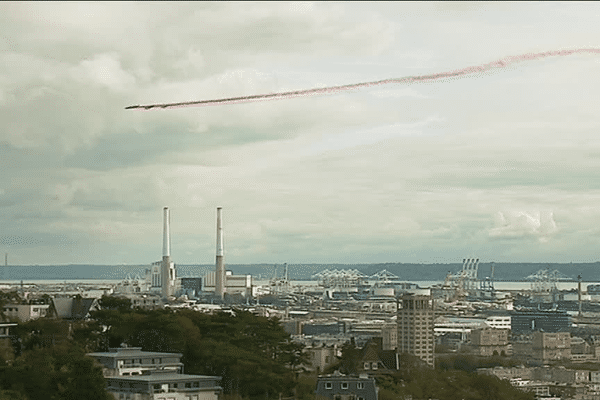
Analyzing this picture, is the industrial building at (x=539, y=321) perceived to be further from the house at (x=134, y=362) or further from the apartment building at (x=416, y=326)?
the house at (x=134, y=362)

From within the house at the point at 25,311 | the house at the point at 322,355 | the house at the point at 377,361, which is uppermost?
the house at the point at 25,311

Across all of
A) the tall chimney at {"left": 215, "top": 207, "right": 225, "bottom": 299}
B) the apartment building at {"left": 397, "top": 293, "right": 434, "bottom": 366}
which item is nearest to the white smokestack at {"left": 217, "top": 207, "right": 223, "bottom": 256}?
the tall chimney at {"left": 215, "top": 207, "right": 225, "bottom": 299}

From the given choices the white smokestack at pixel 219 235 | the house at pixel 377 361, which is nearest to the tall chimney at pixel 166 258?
the white smokestack at pixel 219 235

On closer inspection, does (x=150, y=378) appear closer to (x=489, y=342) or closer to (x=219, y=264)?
(x=489, y=342)

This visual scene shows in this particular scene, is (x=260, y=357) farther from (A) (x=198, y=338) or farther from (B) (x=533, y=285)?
(B) (x=533, y=285)

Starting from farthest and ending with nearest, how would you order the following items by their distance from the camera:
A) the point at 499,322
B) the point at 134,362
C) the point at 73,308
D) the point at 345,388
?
the point at 499,322
the point at 73,308
the point at 345,388
the point at 134,362

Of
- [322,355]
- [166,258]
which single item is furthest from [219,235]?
[322,355]

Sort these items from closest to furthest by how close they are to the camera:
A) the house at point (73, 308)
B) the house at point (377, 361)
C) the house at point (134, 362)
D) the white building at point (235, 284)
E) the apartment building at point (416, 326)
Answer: the house at point (134, 362)
the house at point (73, 308)
the house at point (377, 361)
the apartment building at point (416, 326)
the white building at point (235, 284)

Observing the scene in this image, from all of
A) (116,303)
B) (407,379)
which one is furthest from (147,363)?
(407,379)

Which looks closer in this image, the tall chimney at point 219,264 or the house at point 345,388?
the house at point 345,388
